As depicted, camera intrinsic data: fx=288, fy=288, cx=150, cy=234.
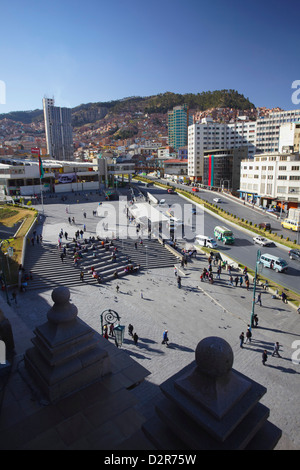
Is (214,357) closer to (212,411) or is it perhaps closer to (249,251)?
(212,411)

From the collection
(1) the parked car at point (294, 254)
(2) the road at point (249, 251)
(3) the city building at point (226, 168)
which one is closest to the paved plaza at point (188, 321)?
(2) the road at point (249, 251)

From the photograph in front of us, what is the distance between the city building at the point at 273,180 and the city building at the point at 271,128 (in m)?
39.0

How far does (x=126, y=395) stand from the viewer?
195 inches

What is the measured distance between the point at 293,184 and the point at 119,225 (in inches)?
1090

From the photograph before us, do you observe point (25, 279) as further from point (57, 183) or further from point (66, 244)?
point (57, 183)

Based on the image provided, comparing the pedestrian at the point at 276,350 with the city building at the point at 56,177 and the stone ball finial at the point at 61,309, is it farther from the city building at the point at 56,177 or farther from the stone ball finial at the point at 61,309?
the city building at the point at 56,177

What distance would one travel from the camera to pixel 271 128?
3346 inches

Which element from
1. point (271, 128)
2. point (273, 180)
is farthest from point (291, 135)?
point (271, 128)

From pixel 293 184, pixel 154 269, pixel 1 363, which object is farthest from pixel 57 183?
pixel 1 363

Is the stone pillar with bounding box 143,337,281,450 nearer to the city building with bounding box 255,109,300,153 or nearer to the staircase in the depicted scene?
the staircase

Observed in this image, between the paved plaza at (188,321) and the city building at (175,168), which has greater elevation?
the city building at (175,168)

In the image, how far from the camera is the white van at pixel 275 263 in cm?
2297

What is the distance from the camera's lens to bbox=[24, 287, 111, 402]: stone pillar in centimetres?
481

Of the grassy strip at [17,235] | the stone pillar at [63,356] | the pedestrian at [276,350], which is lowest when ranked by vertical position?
the pedestrian at [276,350]
